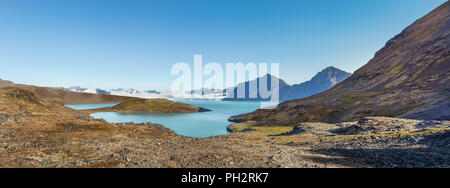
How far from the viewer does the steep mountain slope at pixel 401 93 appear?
97.5 meters

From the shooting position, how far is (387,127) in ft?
176

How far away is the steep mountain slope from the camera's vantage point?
97506 millimetres

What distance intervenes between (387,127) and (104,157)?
63.3 metres

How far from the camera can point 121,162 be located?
64.1 ft

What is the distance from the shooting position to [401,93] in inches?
4889

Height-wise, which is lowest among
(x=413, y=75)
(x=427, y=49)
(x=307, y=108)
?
(x=307, y=108)
